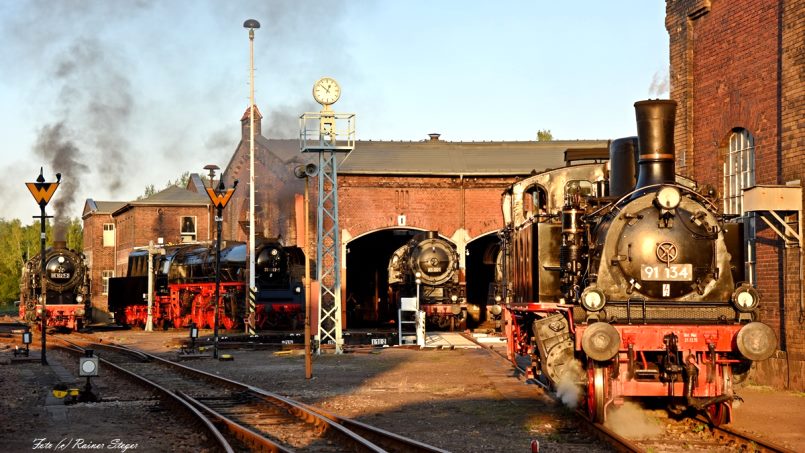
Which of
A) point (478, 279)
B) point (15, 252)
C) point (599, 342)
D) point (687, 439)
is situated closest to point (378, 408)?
point (599, 342)

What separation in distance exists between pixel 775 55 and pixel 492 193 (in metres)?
23.5

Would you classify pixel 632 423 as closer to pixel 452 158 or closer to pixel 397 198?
pixel 397 198

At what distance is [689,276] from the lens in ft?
38.4

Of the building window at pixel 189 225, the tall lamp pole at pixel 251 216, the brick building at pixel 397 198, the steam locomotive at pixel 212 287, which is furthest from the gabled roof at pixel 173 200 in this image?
the tall lamp pole at pixel 251 216

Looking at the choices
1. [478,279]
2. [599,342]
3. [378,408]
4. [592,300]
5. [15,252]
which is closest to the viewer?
[599,342]

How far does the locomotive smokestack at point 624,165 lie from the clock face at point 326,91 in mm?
12924

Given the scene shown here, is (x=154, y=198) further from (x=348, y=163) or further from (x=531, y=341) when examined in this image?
(x=531, y=341)

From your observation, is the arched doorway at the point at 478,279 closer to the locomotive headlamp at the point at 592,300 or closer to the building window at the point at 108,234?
the building window at the point at 108,234

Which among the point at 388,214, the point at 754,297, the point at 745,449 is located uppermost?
the point at 388,214

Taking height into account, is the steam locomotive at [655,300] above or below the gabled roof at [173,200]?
below

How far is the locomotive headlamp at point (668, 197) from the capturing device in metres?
11.5

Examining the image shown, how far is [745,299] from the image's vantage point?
11.6 meters

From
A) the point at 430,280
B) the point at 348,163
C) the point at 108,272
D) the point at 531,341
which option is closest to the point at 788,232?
the point at 531,341

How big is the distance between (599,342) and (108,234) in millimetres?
60462
